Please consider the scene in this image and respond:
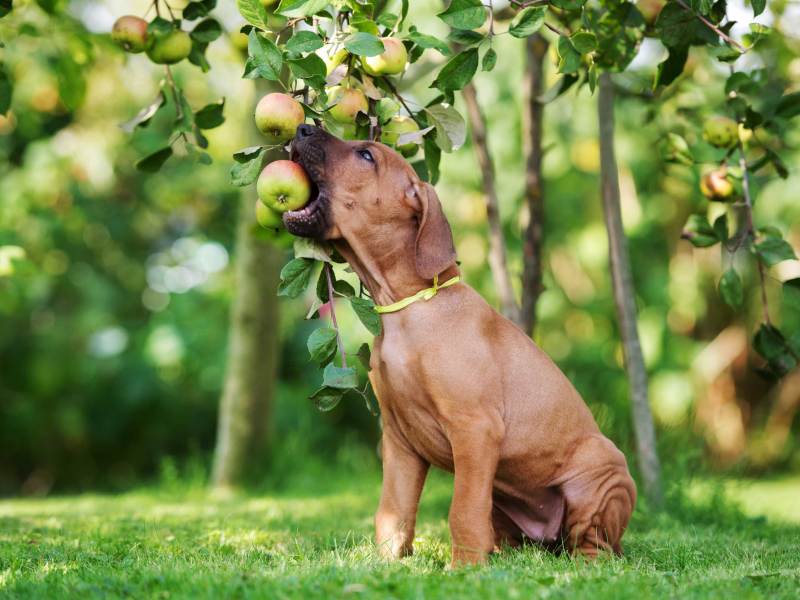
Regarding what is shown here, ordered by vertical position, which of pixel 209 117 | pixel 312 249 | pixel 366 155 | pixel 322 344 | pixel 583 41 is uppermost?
pixel 583 41

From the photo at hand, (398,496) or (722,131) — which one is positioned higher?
(722,131)

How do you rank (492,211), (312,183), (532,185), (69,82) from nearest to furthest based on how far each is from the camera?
(312,183) → (69,82) → (492,211) → (532,185)

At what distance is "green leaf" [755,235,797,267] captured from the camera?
14.4 feet

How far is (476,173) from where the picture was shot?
9633mm

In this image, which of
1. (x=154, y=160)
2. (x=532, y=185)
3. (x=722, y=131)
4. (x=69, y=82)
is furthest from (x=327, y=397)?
(x=532, y=185)

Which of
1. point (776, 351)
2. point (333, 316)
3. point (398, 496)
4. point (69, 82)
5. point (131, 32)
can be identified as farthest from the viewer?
point (69, 82)

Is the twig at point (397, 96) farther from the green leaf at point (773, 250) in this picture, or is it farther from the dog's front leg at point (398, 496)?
the green leaf at point (773, 250)

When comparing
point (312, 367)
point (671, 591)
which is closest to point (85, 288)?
point (312, 367)

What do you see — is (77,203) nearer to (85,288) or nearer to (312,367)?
(85,288)

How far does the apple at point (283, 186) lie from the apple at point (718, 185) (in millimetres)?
2132

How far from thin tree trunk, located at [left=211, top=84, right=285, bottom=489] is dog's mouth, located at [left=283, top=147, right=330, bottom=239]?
3742mm

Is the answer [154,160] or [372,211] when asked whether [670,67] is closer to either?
[372,211]

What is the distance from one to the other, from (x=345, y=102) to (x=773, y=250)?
2155 millimetres

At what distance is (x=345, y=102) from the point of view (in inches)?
143
